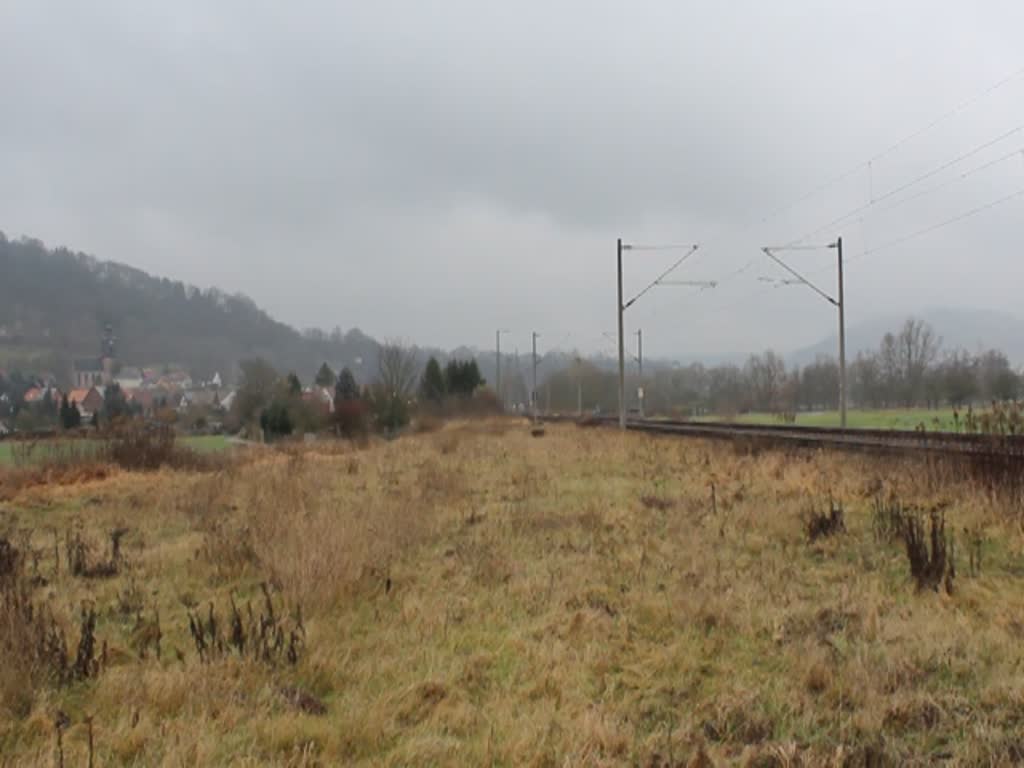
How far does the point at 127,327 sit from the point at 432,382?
107 meters

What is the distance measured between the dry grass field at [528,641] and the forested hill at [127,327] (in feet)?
457

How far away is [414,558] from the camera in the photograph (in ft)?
29.6

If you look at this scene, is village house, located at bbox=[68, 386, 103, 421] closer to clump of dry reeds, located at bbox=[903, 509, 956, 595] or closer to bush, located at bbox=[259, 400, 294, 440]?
bush, located at bbox=[259, 400, 294, 440]

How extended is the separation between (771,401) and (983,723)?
8787 centimetres

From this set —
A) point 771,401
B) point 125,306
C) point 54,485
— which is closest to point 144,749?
point 54,485

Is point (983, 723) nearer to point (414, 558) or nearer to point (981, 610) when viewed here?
point (981, 610)

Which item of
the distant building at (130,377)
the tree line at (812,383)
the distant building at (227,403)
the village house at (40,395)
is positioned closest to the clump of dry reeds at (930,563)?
the tree line at (812,383)

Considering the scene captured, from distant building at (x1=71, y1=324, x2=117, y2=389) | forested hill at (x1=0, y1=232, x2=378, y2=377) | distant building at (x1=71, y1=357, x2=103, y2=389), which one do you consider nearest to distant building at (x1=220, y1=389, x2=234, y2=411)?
forested hill at (x1=0, y1=232, x2=378, y2=377)

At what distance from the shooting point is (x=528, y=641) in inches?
223

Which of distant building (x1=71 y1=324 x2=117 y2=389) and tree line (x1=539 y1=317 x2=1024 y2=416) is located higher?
distant building (x1=71 y1=324 x2=117 y2=389)

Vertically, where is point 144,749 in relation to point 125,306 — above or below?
below

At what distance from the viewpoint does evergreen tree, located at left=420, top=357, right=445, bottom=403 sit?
80669 mm

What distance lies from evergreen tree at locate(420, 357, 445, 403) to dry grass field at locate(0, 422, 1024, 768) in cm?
6894

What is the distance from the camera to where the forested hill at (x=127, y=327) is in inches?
5989
